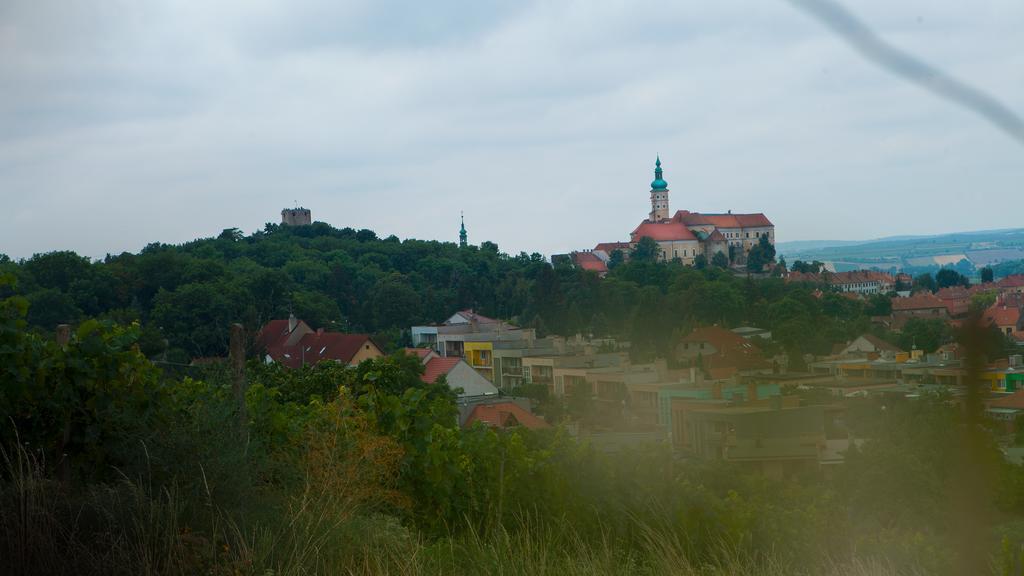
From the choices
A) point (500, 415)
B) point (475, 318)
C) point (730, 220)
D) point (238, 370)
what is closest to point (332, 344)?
point (475, 318)

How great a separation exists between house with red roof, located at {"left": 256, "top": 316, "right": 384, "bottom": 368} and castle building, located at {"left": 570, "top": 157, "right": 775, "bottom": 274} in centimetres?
5217

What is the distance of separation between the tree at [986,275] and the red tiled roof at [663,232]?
233 ft

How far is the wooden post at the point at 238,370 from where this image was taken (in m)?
3.43

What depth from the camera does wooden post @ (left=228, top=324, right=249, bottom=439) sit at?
11.3 feet

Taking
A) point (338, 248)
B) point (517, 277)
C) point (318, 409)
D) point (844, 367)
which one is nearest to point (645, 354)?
point (844, 367)

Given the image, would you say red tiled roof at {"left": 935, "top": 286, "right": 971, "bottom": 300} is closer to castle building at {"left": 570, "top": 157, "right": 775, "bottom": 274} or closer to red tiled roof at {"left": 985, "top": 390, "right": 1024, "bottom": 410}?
red tiled roof at {"left": 985, "top": 390, "right": 1024, "bottom": 410}

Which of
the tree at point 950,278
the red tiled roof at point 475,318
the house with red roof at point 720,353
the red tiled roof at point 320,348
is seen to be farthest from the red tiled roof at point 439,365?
the red tiled roof at point 475,318

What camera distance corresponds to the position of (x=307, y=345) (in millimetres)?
Answer: 22406

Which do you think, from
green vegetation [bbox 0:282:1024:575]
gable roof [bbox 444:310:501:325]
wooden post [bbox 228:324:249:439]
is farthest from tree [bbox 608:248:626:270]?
wooden post [bbox 228:324:249:439]

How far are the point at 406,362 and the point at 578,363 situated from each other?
7.37 metres

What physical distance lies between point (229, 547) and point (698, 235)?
267 feet

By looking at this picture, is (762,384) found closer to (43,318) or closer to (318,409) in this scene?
(318,409)

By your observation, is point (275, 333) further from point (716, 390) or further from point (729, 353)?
point (716, 390)

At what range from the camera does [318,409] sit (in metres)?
4.48
